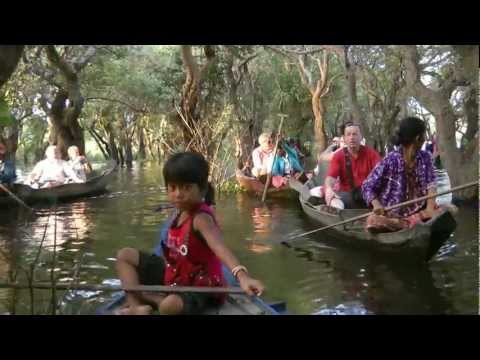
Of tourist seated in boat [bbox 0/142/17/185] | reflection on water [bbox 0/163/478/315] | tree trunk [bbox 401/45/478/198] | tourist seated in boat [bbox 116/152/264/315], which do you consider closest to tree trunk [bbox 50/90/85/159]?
reflection on water [bbox 0/163/478/315]

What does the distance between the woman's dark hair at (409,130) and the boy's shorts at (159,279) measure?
2.00 metres

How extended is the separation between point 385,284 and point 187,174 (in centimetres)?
263

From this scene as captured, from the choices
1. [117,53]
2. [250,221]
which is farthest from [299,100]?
[250,221]

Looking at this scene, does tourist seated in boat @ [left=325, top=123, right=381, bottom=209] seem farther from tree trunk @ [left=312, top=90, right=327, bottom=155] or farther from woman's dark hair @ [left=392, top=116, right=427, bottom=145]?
tree trunk @ [left=312, top=90, right=327, bottom=155]

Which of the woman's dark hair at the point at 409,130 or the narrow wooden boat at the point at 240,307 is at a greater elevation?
the woman's dark hair at the point at 409,130

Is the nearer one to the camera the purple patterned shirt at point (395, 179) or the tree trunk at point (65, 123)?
the purple patterned shirt at point (395, 179)

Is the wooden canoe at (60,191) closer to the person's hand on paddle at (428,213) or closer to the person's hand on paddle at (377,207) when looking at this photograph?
the person's hand on paddle at (377,207)

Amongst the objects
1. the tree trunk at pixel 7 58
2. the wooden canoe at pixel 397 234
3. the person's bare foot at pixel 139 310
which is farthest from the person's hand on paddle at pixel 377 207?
the tree trunk at pixel 7 58

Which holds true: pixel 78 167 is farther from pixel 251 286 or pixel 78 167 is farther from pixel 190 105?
pixel 251 286

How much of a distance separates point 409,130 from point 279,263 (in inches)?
78.9

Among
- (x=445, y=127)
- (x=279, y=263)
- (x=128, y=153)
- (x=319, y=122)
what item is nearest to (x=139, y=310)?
(x=279, y=263)

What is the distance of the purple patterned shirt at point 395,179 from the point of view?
410 cm

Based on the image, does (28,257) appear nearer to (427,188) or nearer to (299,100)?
(427,188)

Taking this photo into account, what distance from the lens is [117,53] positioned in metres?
13.9
